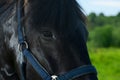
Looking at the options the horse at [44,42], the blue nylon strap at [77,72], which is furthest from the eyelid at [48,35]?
the blue nylon strap at [77,72]

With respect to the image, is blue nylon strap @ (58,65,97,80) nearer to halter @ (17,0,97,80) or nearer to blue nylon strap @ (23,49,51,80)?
halter @ (17,0,97,80)

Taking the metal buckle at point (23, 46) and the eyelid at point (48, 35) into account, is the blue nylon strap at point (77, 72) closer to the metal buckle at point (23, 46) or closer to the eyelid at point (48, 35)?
the eyelid at point (48, 35)

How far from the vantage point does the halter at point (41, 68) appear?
2814mm

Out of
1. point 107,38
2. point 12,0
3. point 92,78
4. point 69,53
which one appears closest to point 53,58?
point 69,53

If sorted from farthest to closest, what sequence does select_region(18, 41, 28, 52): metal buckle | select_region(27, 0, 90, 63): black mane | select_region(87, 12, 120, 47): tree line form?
select_region(87, 12, 120, 47): tree line, select_region(18, 41, 28, 52): metal buckle, select_region(27, 0, 90, 63): black mane

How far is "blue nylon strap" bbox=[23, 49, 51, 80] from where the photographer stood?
290 cm

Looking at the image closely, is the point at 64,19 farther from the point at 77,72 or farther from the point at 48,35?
the point at 77,72

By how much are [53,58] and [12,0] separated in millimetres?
640

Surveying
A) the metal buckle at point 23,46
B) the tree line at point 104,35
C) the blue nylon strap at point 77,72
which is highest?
the metal buckle at point 23,46

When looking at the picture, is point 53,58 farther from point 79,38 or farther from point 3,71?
point 3,71

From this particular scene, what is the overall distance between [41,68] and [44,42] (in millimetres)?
185

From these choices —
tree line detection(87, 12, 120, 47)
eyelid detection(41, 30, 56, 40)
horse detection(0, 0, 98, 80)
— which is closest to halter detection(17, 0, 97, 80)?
horse detection(0, 0, 98, 80)

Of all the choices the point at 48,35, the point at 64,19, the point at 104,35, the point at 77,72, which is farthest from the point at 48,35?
the point at 104,35

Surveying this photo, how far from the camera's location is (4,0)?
10.8 feet
